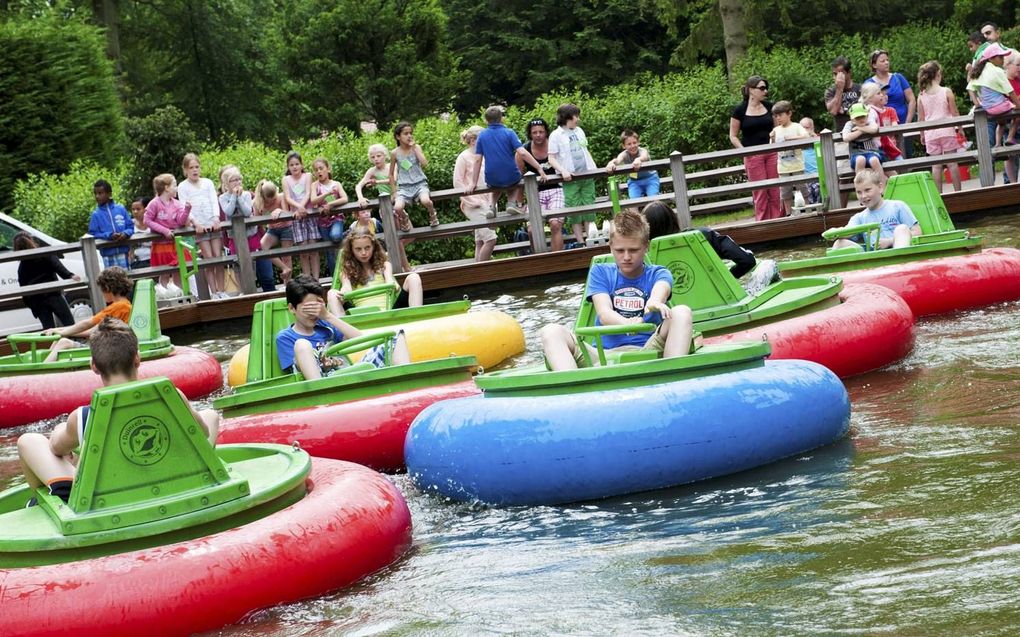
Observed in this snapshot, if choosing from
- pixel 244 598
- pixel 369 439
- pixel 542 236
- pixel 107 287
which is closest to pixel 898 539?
pixel 244 598

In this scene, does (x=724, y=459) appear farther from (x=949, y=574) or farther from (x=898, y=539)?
(x=949, y=574)

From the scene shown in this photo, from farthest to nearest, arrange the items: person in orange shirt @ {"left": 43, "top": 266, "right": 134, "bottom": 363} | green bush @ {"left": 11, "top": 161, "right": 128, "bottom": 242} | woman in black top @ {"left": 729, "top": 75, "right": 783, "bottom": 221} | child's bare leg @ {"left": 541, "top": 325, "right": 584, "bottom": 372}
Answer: green bush @ {"left": 11, "top": 161, "right": 128, "bottom": 242} → woman in black top @ {"left": 729, "top": 75, "right": 783, "bottom": 221} → person in orange shirt @ {"left": 43, "top": 266, "right": 134, "bottom": 363} → child's bare leg @ {"left": 541, "top": 325, "right": 584, "bottom": 372}

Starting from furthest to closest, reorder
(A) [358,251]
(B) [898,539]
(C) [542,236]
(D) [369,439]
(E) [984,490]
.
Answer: (C) [542,236] < (A) [358,251] < (D) [369,439] < (E) [984,490] < (B) [898,539]

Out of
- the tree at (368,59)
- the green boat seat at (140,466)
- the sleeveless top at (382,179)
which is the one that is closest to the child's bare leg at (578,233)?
the sleeveless top at (382,179)

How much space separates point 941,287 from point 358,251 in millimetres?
4643

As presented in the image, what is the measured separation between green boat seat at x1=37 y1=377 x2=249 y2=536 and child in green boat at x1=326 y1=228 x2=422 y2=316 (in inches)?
218

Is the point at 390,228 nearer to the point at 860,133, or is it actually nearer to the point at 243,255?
the point at 243,255

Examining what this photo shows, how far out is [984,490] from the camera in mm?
5984

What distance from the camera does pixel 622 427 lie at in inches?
262

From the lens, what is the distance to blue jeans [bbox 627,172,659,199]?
17.1 m

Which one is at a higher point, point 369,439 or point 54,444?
point 54,444

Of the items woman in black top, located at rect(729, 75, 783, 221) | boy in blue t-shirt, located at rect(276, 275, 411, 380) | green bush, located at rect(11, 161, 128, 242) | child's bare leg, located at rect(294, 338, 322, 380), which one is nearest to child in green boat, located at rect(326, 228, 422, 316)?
boy in blue t-shirt, located at rect(276, 275, 411, 380)

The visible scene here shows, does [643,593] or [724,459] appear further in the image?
[724,459]

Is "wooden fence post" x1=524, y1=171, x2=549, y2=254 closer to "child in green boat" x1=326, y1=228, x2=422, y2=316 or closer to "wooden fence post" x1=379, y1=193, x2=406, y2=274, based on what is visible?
"wooden fence post" x1=379, y1=193, x2=406, y2=274
